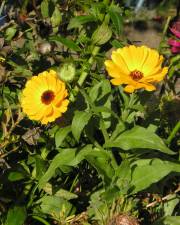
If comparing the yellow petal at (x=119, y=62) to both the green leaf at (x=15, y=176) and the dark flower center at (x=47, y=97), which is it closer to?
the dark flower center at (x=47, y=97)

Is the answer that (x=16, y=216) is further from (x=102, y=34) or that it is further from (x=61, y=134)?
(x=102, y=34)

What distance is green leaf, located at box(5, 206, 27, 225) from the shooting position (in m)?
1.61

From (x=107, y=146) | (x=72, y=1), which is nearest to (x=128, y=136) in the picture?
(x=107, y=146)

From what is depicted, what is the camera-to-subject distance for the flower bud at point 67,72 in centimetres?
152

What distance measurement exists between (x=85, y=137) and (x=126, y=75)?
33 cm

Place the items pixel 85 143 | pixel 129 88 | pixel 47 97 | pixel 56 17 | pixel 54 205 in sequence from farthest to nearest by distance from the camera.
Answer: pixel 56 17, pixel 85 143, pixel 54 205, pixel 47 97, pixel 129 88

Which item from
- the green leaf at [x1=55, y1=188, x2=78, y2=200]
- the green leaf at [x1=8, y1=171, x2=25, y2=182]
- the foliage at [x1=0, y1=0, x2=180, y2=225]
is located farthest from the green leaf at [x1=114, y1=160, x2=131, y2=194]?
the green leaf at [x1=8, y1=171, x2=25, y2=182]

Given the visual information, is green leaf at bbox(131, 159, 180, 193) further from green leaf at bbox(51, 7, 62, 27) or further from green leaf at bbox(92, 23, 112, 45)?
green leaf at bbox(51, 7, 62, 27)

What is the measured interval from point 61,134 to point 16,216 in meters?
0.24

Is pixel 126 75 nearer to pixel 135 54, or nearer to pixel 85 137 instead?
pixel 135 54

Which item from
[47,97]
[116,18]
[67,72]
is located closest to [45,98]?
[47,97]

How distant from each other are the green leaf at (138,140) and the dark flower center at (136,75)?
141 millimetres

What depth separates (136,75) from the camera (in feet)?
5.31

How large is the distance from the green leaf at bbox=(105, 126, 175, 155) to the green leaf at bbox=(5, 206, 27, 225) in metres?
0.28
